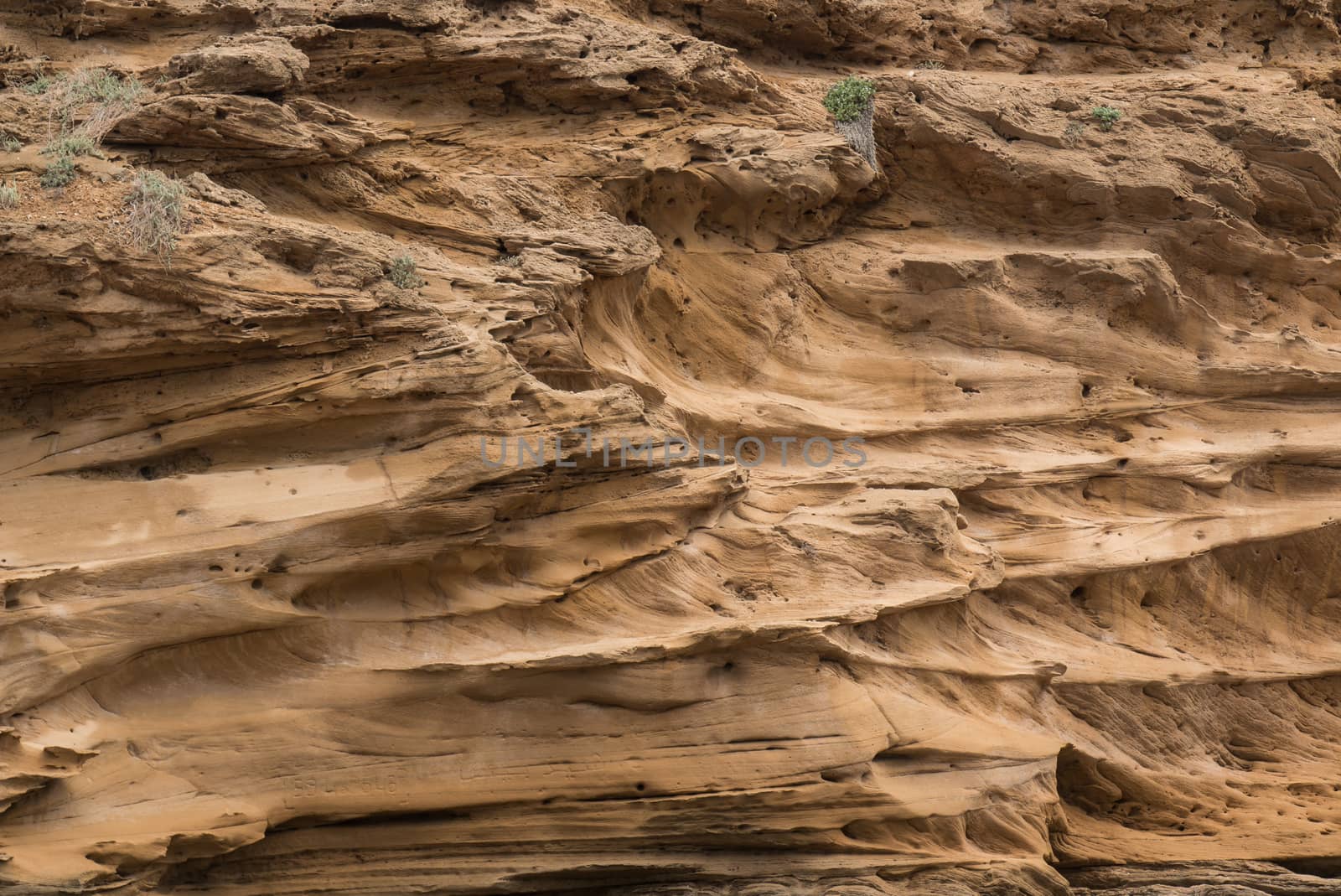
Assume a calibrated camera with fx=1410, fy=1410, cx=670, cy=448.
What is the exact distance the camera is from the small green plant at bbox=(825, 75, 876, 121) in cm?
1455

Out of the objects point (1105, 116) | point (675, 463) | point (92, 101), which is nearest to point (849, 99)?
point (1105, 116)

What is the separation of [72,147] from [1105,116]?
1020 cm

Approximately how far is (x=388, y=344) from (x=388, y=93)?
3.61 meters

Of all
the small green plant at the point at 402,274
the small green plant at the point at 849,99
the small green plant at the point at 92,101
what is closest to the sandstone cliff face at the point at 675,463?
the small green plant at the point at 402,274

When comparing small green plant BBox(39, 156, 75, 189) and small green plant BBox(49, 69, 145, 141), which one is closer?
small green plant BBox(39, 156, 75, 189)

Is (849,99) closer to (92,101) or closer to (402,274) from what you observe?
(402,274)

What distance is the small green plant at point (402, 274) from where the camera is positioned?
11008 mm

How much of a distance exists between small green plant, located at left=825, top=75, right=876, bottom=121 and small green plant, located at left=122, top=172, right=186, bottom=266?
6.92 meters

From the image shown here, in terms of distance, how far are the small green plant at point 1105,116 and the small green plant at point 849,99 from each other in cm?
248

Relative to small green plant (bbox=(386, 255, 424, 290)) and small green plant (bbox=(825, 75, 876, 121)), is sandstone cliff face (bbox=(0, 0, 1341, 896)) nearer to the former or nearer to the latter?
small green plant (bbox=(386, 255, 424, 290))

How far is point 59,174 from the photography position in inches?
413

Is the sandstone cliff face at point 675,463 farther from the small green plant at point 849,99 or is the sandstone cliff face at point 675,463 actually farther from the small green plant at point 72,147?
the small green plant at point 849,99

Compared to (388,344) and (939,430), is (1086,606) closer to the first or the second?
(939,430)

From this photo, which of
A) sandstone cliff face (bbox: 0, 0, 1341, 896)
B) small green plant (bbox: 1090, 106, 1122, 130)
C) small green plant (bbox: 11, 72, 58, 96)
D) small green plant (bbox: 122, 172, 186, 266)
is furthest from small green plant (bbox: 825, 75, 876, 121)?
small green plant (bbox: 11, 72, 58, 96)
